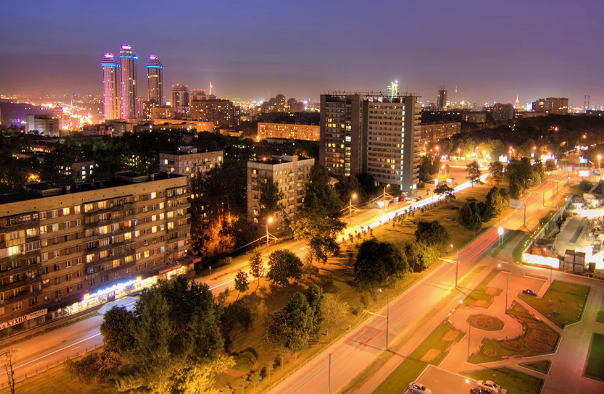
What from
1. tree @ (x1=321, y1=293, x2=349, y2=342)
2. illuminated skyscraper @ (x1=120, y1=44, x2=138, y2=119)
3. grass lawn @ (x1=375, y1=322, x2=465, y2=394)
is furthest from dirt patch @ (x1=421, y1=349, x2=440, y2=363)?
illuminated skyscraper @ (x1=120, y1=44, x2=138, y2=119)

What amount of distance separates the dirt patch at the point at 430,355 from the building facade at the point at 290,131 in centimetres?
8377

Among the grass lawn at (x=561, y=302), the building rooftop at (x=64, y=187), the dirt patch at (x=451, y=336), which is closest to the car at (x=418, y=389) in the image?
the dirt patch at (x=451, y=336)

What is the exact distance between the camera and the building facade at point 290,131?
10544cm

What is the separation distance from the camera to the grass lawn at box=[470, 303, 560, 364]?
22125 millimetres

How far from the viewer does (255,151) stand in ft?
255

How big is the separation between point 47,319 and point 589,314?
28.1 meters

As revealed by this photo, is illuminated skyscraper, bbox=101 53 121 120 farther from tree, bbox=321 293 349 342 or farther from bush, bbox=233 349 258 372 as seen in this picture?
bush, bbox=233 349 258 372

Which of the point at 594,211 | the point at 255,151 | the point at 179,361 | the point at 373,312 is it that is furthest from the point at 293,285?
the point at 255,151

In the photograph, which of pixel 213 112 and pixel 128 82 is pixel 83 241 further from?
pixel 128 82

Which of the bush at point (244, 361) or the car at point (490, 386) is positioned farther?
the bush at point (244, 361)

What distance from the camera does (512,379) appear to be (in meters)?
20.3

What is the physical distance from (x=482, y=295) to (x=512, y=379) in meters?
8.81

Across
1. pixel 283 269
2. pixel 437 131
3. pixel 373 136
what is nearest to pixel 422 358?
pixel 283 269

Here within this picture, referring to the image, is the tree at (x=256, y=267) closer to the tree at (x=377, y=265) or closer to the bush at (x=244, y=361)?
the tree at (x=377, y=265)
